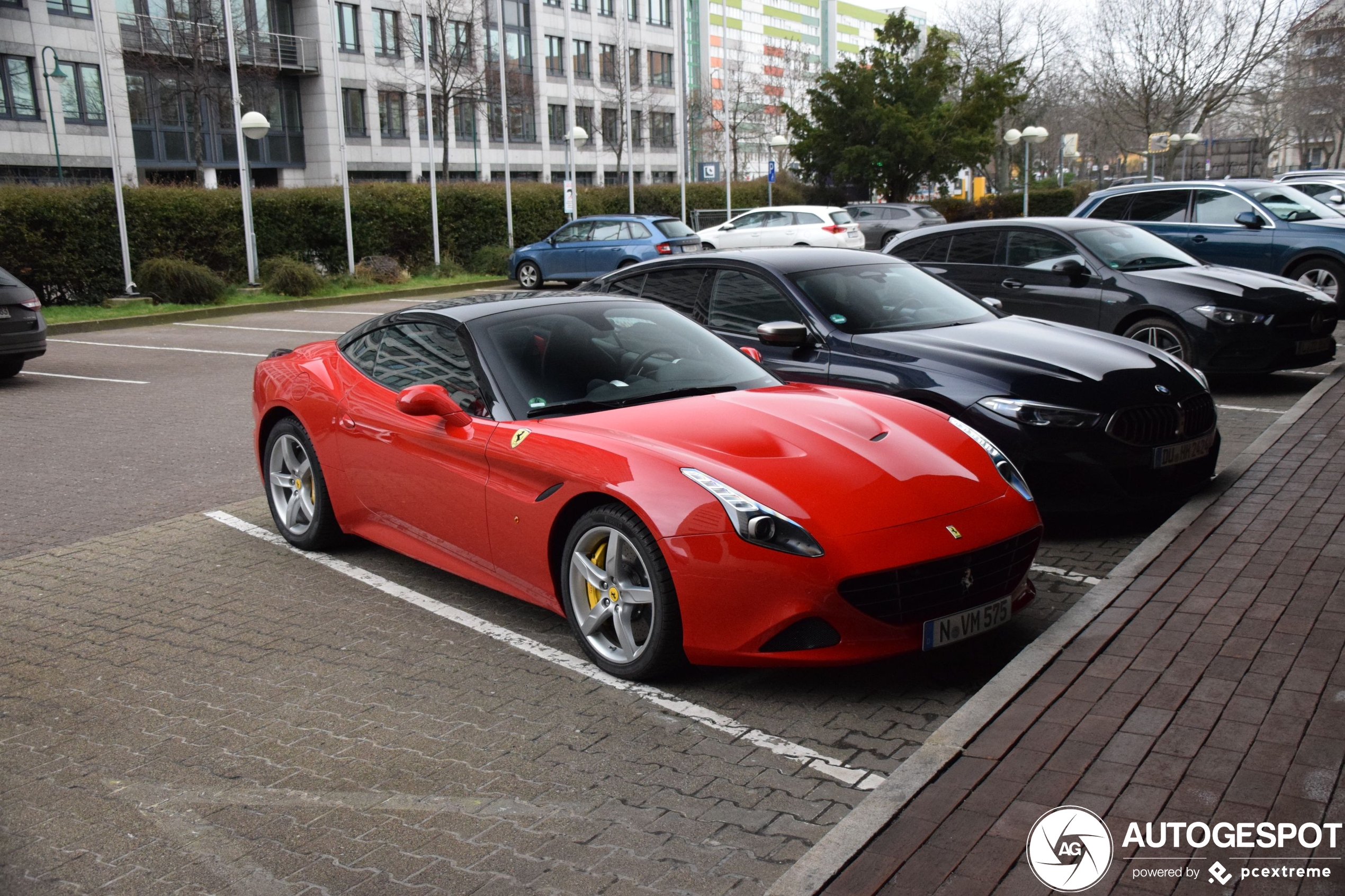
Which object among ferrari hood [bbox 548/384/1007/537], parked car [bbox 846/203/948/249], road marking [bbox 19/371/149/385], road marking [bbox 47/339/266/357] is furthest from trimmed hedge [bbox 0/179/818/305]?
ferrari hood [bbox 548/384/1007/537]

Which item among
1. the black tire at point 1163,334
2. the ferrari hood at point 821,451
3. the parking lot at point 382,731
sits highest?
the ferrari hood at point 821,451

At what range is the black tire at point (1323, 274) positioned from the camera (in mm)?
14992

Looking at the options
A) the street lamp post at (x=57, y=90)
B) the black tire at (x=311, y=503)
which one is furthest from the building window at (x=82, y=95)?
the black tire at (x=311, y=503)

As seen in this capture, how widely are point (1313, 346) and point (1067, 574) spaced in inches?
250

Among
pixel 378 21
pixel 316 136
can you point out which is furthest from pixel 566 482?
pixel 378 21

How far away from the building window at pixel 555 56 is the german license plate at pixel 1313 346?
57806 millimetres

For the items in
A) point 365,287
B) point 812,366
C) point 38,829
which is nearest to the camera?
point 38,829

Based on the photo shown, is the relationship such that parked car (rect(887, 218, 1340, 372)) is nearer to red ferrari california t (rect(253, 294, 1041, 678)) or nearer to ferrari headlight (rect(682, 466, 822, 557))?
red ferrari california t (rect(253, 294, 1041, 678))

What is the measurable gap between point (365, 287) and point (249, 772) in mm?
23518

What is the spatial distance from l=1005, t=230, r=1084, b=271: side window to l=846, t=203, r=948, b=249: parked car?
26.9 m

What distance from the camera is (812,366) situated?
7.31m

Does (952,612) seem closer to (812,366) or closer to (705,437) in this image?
(705,437)

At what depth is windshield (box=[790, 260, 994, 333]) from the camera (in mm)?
7414

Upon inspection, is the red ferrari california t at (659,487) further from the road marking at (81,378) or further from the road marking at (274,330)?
the road marking at (274,330)
